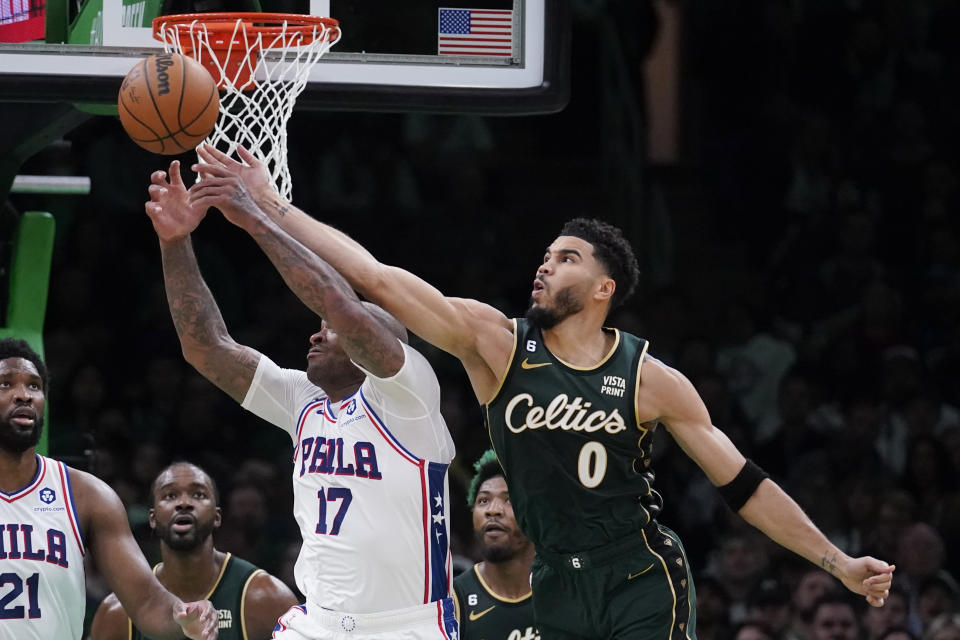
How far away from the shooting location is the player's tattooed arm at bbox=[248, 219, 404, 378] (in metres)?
5.34

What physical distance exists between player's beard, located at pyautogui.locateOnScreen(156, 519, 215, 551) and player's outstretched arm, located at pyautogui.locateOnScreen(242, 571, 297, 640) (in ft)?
1.04

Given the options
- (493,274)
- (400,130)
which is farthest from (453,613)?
(400,130)

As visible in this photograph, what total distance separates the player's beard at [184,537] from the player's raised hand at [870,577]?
2.85 metres

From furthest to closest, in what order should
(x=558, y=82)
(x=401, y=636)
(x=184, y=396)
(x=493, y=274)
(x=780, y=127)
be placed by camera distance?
(x=780, y=127)
(x=493, y=274)
(x=184, y=396)
(x=558, y=82)
(x=401, y=636)

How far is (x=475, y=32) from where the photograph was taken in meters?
6.30

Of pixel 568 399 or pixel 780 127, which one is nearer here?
pixel 568 399

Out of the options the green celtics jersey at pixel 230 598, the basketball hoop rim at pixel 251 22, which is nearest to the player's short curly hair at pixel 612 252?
the basketball hoop rim at pixel 251 22

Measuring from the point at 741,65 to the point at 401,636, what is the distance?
25.0ft

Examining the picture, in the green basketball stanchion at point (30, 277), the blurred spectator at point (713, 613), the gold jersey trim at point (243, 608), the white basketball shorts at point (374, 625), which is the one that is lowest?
the blurred spectator at point (713, 613)

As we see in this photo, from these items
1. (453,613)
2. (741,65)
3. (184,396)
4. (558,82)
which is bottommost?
(184,396)

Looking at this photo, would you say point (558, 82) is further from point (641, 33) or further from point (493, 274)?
point (641, 33)

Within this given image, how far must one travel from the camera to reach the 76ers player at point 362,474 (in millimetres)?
5422

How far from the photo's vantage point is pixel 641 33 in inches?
465

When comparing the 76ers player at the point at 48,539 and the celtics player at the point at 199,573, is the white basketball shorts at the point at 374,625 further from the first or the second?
the celtics player at the point at 199,573
